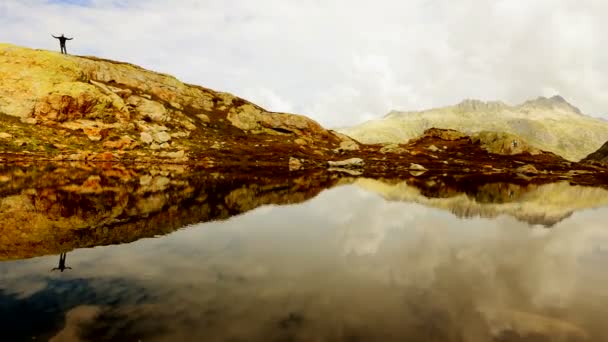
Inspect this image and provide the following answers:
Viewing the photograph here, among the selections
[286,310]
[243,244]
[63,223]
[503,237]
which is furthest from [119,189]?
[503,237]

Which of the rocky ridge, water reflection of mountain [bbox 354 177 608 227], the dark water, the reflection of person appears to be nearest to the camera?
the dark water

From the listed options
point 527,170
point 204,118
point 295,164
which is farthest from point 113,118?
point 527,170

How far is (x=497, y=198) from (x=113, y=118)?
100751 mm

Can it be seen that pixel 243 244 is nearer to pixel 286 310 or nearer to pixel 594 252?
pixel 286 310

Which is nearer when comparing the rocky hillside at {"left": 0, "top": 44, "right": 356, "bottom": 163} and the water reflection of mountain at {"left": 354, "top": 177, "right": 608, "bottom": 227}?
the water reflection of mountain at {"left": 354, "top": 177, "right": 608, "bottom": 227}

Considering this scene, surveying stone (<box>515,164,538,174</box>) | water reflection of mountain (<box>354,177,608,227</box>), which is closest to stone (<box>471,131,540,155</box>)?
stone (<box>515,164,538,174</box>)

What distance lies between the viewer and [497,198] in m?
64.3

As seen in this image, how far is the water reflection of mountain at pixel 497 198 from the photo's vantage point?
50.8 m

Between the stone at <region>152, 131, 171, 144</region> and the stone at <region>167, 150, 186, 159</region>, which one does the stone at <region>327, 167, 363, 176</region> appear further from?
the stone at <region>152, 131, 171, 144</region>

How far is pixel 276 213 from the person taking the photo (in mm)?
44438

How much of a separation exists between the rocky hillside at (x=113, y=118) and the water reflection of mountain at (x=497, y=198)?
170ft

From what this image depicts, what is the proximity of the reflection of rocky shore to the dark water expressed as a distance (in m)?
0.27

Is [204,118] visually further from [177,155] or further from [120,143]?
[120,143]

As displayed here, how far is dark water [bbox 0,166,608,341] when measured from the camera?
16234 millimetres
